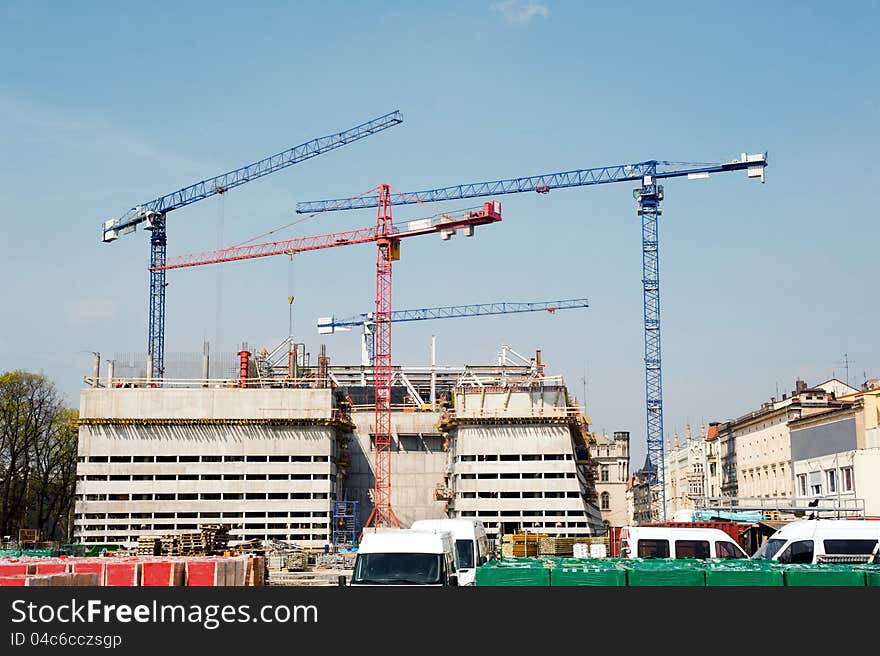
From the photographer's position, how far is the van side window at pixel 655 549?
3116 centimetres

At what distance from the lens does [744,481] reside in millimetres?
127250

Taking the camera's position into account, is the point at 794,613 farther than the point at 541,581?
No

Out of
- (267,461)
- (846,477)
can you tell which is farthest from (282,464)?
(846,477)

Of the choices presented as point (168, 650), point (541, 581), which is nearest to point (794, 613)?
point (541, 581)

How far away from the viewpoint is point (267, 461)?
8581 cm

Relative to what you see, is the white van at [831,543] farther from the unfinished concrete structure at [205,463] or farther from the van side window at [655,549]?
the unfinished concrete structure at [205,463]

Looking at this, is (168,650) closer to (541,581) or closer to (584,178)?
(541,581)

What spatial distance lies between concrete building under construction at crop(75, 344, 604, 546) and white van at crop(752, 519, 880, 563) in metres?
56.0

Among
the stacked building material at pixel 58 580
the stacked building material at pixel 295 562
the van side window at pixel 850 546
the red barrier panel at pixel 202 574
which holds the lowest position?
the stacked building material at pixel 295 562

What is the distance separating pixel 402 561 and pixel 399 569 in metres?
0.21

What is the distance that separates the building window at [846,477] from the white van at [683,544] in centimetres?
5271

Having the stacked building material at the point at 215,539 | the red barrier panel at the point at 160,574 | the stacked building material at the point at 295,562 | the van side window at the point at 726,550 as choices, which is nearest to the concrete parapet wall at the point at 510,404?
the stacked building material at the point at 295,562

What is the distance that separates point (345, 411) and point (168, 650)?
77398 mm

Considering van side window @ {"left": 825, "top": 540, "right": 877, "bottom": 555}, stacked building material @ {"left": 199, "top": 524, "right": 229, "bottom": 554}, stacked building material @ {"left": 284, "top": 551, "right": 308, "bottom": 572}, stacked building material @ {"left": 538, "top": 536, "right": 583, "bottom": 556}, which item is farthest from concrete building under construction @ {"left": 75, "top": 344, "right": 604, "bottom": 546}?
van side window @ {"left": 825, "top": 540, "right": 877, "bottom": 555}
